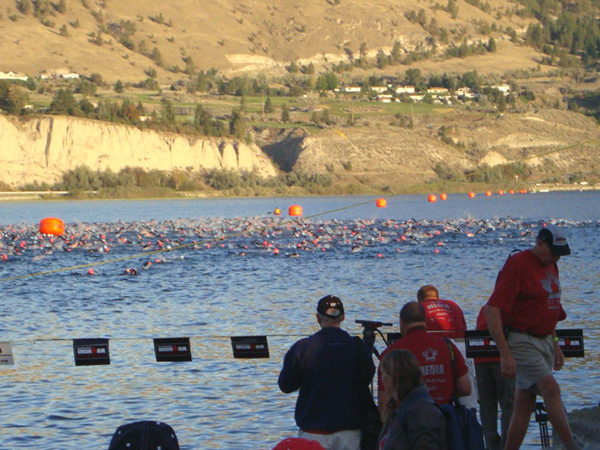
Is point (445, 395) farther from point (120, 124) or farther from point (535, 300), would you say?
point (120, 124)

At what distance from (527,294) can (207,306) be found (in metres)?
14.1

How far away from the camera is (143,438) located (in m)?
5.43

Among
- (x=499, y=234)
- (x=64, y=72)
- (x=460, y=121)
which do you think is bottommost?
(x=499, y=234)

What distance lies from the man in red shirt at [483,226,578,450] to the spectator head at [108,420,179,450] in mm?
3121

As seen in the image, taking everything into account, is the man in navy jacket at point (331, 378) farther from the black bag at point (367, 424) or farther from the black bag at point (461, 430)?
the black bag at point (461, 430)

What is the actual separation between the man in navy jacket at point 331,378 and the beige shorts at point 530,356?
1481 millimetres

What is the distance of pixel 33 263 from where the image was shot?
102 ft

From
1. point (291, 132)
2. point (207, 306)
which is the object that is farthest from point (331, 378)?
point (291, 132)

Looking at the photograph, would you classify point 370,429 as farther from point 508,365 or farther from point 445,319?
point 445,319

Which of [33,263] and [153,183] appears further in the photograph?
[153,183]

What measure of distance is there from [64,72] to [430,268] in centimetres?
15956

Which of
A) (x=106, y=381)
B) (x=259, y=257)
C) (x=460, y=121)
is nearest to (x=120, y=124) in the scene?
(x=460, y=121)

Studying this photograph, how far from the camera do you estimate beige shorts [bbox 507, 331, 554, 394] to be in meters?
7.75

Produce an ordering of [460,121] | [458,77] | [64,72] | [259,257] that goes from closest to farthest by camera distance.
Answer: [259,257], [460,121], [64,72], [458,77]
